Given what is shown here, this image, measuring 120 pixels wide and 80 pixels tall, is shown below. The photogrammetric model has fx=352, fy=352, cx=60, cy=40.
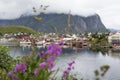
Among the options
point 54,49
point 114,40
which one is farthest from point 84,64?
point 114,40

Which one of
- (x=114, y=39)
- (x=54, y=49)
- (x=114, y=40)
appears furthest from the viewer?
(x=114, y=39)

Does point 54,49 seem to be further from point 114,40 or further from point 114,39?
point 114,39

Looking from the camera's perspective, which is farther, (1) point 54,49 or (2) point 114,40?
(2) point 114,40

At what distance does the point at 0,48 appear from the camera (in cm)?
721

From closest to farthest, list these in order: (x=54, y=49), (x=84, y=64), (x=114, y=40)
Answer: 1. (x=54, y=49)
2. (x=84, y=64)
3. (x=114, y=40)

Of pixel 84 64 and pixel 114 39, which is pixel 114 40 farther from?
pixel 84 64

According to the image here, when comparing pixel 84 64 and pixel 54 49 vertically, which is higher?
pixel 54 49

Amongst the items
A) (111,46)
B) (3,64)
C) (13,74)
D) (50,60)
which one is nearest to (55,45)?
(50,60)

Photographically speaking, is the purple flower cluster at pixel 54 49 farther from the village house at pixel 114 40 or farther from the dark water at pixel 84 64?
the village house at pixel 114 40

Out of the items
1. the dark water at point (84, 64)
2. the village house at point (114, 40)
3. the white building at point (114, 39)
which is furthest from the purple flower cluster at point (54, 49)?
the white building at point (114, 39)

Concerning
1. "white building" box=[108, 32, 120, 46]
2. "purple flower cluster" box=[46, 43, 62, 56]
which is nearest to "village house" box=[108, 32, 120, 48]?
"white building" box=[108, 32, 120, 46]

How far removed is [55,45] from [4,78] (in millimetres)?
489

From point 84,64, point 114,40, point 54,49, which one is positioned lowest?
point 84,64

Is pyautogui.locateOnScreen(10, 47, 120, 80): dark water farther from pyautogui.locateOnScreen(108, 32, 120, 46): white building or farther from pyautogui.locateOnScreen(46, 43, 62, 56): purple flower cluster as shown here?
pyautogui.locateOnScreen(108, 32, 120, 46): white building
